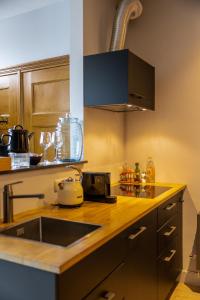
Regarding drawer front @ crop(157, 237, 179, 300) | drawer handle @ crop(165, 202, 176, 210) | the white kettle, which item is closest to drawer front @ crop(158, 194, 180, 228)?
drawer handle @ crop(165, 202, 176, 210)

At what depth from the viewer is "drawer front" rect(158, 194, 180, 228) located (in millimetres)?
2029

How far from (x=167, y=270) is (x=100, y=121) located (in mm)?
1332

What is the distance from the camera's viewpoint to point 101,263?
1.23 metres

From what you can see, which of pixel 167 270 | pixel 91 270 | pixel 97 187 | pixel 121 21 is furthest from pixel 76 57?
pixel 167 270

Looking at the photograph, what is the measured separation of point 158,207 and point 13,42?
2.34m

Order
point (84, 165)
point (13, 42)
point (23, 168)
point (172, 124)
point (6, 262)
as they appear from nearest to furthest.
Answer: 1. point (6, 262)
2. point (23, 168)
3. point (84, 165)
4. point (172, 124)
5. point (13, 42)

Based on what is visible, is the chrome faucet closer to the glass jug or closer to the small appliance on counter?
the small appliance on counter

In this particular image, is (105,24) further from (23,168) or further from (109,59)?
(23,168)

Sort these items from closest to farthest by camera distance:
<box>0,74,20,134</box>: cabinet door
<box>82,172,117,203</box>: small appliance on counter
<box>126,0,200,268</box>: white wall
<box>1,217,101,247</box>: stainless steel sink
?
1. <box>1,217,101,247</box>: stainless steel sink
2. <box>82,172,117,203</box>: small appliance on counter
3. <box>126,0,200,268</box>: white wall
4. <box>0,74,20,134</box>: cabinet door

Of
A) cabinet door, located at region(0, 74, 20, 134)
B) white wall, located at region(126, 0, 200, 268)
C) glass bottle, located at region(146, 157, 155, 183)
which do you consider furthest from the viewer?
cabinet door, located at region(0, 74, 20, 134)

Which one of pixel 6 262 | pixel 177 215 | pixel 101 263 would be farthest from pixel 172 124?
pixel 6 262

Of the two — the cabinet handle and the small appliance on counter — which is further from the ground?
the cabinet handle

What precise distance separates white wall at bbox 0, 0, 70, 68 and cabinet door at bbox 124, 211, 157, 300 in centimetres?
184

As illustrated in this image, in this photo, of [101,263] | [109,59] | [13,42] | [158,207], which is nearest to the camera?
[101,263]
